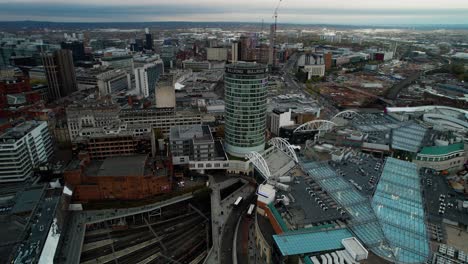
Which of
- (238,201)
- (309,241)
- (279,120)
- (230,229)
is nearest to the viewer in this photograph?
(309,241)

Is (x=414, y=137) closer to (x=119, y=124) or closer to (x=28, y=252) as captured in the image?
(x=119, y=124)

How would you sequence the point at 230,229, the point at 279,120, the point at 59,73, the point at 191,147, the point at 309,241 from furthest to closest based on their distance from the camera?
the point at 59,73 < the point at 279,120 < the point at 191,147 < the point at 230,229 < the point at 309,241

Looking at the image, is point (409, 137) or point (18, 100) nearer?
point (409, 137)

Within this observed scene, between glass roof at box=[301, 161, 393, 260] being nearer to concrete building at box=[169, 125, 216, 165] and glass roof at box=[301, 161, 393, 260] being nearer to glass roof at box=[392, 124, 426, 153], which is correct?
concrete building at box=[169, 125, 216, 165]

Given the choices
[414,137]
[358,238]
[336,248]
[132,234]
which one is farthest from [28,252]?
[414,137]

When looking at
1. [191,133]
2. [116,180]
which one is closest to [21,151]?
[116,180]

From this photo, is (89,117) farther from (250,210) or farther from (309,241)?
(309,241)

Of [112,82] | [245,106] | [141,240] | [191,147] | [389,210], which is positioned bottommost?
[141,240]

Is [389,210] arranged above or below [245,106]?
below
